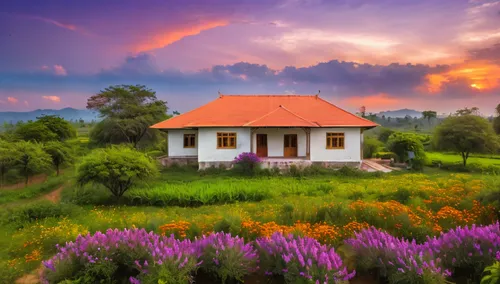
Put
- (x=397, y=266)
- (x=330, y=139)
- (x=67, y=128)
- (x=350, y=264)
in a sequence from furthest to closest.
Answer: (x=67, y=128) < (x=330, y=139) < (x=350, y=264) < (x=397, y=266)

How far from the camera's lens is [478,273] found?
3.57 meters

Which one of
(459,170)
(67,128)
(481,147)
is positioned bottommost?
(459,170)

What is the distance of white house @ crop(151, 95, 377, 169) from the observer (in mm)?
19281

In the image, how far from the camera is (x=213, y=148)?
19.4 meters

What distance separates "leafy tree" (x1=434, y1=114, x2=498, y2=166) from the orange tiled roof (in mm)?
7261

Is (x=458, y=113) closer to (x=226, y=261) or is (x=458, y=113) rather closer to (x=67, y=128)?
(x=226, y=261)

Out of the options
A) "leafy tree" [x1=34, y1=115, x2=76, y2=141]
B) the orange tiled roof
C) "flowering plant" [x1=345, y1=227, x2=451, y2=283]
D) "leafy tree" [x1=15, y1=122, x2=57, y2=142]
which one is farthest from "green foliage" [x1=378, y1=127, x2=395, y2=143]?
"flowering plant" [x1=345, y1=227, x2=451, y2=283]

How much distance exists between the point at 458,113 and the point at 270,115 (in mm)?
15820

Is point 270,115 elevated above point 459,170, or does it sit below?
above

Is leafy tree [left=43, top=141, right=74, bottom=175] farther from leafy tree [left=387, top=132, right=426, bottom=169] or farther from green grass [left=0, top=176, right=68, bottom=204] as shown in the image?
leafy tree [left=387, top=132, right=426, bottom=169]

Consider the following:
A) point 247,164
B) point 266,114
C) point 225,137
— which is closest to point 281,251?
point 247,164

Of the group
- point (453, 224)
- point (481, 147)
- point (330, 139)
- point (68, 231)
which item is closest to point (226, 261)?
point (68, 231)

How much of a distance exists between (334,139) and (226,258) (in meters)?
17.0

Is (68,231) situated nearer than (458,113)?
Yes
